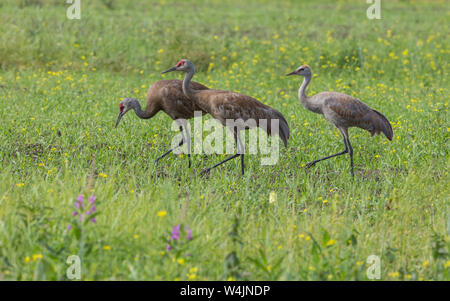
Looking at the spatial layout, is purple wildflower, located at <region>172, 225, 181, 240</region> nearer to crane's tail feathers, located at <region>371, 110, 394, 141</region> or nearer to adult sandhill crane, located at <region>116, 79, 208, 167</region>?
adult sandhill crane, located at <region>116, 79, 208, 167</region>

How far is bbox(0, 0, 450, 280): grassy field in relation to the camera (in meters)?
3.79

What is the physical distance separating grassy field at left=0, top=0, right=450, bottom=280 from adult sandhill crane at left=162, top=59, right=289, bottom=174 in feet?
1.24

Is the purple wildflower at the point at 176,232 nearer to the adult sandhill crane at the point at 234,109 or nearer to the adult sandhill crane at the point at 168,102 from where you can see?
the adult sandhill crane at the point at 234,109

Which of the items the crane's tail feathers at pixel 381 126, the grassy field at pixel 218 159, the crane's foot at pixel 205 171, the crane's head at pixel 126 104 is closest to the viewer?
the grassy field at pixel 218 159

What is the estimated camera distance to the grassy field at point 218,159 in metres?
3.79

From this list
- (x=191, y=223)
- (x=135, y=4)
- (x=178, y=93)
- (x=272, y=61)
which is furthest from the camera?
(x=135, y=4)

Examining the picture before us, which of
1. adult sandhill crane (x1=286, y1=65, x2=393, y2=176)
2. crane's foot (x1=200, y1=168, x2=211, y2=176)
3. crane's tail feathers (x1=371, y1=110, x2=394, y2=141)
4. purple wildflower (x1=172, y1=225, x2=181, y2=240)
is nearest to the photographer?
purple wildflower (x1=172, y1=225, x2=181, y2=240)

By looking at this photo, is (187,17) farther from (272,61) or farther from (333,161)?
(333,161)

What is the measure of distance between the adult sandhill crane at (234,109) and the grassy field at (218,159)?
377 millimetres

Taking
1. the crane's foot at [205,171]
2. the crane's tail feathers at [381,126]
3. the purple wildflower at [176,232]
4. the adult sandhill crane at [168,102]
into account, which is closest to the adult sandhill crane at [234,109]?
the crane's foot at [205,171]

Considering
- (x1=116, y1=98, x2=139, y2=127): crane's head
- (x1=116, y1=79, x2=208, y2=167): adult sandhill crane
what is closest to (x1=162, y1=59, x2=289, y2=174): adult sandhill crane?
(x1=116, y1=79, x2=208, y2=167): adult sandhill crane

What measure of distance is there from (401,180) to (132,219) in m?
2.82

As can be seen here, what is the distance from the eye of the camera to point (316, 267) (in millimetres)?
3676
